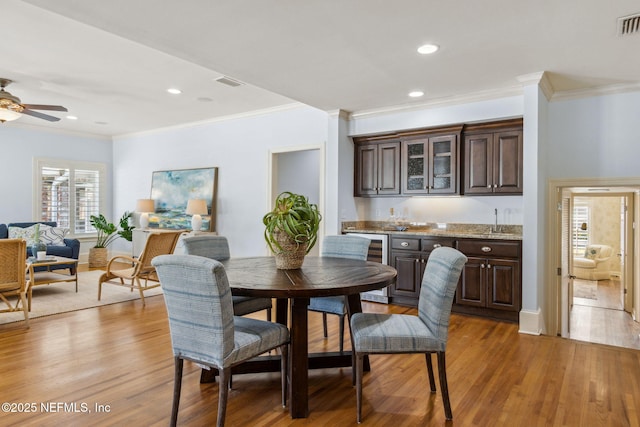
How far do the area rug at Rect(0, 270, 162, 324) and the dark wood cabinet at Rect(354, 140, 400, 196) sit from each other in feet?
10.7

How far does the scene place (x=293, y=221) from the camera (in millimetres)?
2695

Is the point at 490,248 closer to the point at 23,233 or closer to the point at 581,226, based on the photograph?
the point at 581,226

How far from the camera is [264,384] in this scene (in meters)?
2.75

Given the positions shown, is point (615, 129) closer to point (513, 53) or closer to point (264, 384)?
point (513, 53)

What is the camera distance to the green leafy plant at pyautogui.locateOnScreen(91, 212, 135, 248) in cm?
815

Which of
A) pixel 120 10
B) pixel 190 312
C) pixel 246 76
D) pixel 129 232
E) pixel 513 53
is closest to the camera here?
pixel 190 312

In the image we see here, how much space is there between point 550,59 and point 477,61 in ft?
2.00

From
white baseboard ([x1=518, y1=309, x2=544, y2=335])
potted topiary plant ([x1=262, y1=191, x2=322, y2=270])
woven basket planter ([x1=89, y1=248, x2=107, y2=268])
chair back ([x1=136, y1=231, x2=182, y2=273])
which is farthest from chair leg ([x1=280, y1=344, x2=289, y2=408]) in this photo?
woven basket planter ([x1=89, y1=248, x2=107, y2=268])

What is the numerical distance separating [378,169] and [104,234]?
6420mm

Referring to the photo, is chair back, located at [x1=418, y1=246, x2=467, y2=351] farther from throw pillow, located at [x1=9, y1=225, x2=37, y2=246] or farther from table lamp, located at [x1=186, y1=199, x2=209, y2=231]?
throw pillow, located at [x1=9, y1=225, x2=37, y2=246]

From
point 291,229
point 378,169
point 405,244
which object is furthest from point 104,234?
point 291,229

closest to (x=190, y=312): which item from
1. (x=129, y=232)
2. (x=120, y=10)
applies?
(x=120, y=10)

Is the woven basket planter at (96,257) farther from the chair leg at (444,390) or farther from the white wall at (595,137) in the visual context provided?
the white wall at (595,137)

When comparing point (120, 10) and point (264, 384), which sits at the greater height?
point (120, 10)
